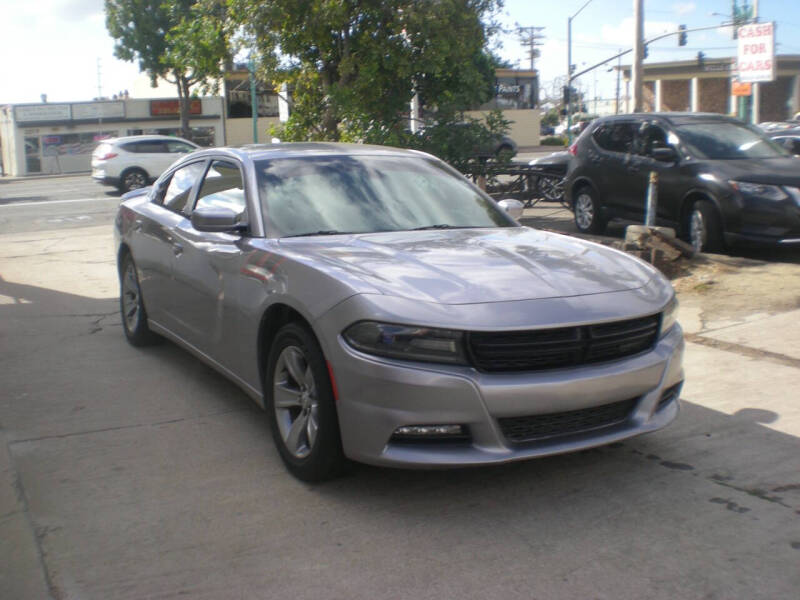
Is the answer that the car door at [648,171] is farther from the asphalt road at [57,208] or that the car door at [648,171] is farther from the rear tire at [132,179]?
the rear tire at [132,179]

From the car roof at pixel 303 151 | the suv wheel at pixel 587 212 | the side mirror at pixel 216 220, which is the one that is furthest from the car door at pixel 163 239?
the suv wheel at pixel 587 212

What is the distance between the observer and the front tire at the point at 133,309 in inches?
256

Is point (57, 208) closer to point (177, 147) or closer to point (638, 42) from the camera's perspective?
point (177, 147)

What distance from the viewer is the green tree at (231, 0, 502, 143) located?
12.1m

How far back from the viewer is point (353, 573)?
316 cm

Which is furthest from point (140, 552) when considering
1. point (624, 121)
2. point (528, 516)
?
point (624, 121)

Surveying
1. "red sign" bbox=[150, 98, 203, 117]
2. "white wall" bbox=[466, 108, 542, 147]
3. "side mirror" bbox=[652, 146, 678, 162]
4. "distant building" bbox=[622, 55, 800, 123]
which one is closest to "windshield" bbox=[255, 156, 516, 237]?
"side mirror" bbox=[652, 146, 678, 162]

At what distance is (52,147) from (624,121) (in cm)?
4252

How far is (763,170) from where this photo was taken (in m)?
9.64

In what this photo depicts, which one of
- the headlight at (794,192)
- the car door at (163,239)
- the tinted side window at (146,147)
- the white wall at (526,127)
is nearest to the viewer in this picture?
the car door at (163,239)

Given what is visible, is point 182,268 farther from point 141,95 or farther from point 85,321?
point 141,95

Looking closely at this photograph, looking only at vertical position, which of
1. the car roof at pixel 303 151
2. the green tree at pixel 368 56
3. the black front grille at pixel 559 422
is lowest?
the black front grille at pixel 559 422

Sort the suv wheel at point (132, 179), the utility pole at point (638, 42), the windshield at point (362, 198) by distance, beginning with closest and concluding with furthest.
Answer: the windshield at point (362, 198), the utility pole at point (638, 42), the suv wheel at point (132, 179)

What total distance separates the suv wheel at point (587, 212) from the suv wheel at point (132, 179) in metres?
15.9
